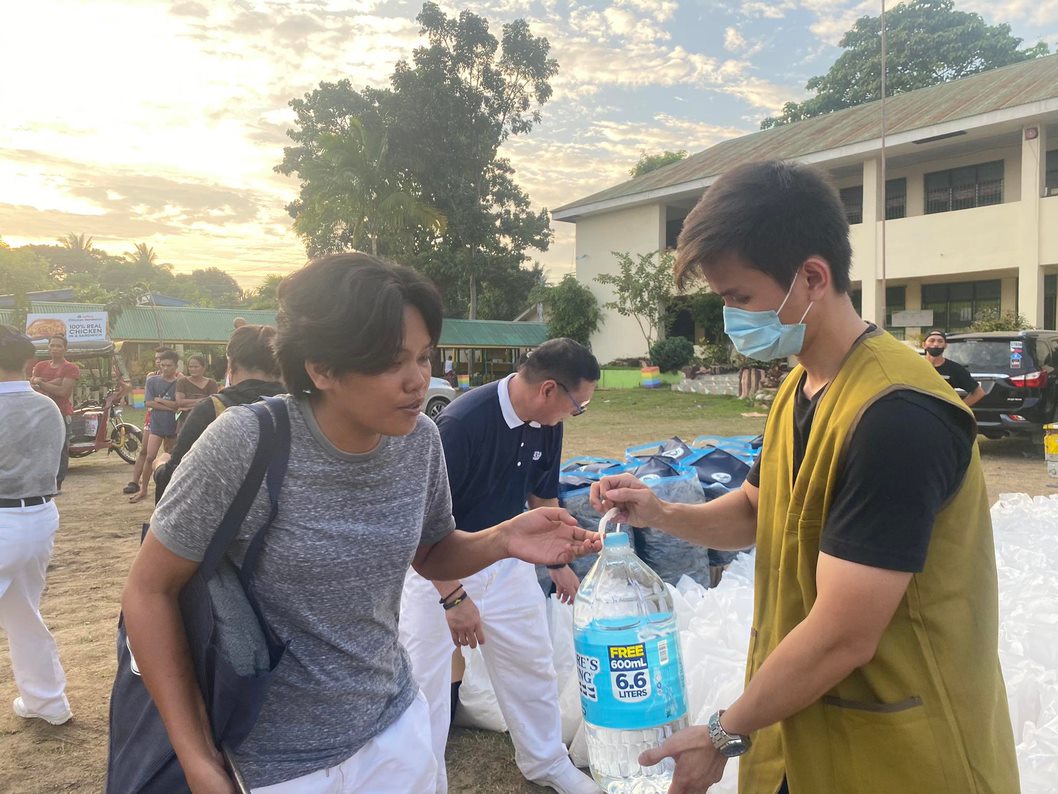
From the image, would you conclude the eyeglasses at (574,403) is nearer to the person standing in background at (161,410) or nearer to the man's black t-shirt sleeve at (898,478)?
the man's black t-shirt sleeve at (898,478)

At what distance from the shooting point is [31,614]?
3.96 meters

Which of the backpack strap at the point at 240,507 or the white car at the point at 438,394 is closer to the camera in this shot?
the backpack strap at the point at 240,507

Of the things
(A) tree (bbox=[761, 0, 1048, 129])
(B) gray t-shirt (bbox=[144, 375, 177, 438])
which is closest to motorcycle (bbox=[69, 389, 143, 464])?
(B) gray t-shirt (bbox=[144, 375, 177, 438])

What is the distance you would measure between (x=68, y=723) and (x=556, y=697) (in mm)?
2811

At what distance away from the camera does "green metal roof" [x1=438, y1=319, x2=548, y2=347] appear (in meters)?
30.7

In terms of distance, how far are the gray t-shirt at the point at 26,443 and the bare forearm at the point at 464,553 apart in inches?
115

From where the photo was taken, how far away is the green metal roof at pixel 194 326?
27125mm

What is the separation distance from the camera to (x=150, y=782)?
149 cm

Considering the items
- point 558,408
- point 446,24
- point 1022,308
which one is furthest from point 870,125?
point 558,408

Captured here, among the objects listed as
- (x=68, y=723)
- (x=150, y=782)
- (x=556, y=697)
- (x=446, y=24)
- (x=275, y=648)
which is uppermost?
(x=446, y=24)

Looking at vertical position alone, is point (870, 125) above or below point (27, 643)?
above

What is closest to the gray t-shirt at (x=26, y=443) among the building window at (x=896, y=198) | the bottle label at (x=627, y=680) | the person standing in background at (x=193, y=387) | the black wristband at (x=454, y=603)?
the black wristband at (x=454, y=603)

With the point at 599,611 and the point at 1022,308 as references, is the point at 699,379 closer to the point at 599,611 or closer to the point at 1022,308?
the point at 1022,308

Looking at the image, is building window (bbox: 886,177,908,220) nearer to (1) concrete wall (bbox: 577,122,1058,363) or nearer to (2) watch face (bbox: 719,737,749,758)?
(1) concrete wall (bbox: 577,122,1058,363)
